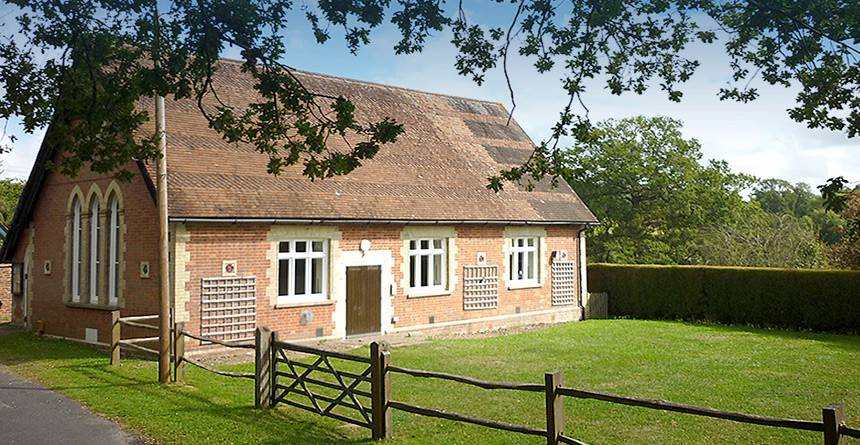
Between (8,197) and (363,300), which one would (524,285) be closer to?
(363,300)

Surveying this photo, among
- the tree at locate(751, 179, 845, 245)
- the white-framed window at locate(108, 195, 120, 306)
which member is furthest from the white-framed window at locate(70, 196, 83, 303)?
the tree at locate(751, 179, 845, 245)

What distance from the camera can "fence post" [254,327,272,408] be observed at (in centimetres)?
1116

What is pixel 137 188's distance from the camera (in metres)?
17.8

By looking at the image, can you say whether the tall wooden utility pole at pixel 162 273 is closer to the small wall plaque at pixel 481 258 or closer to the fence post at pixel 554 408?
the fence post at pixel 554 408

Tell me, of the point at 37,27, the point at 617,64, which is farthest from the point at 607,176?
the point at 37,27

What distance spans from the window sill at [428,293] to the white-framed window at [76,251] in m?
8.92

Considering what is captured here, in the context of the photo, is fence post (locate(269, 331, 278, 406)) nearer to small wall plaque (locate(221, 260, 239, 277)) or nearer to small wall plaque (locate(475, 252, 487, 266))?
small wall plaque (locate(221, 260, 239, 277))

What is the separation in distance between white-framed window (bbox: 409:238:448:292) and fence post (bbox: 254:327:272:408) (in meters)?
10.6

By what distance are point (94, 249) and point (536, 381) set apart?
12320 mm

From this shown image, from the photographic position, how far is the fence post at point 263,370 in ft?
36.6

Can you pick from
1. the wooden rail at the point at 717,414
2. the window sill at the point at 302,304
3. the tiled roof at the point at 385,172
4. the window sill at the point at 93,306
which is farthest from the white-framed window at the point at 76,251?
the wooden rail at the point at 717,414

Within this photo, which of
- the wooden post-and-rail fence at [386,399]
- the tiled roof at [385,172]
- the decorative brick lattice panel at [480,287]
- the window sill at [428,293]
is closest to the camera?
the wooden post-and-rail fence at [386,399]

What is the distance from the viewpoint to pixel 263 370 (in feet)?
36.7

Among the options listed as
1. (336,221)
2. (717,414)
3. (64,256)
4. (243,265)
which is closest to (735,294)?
(336,221)
